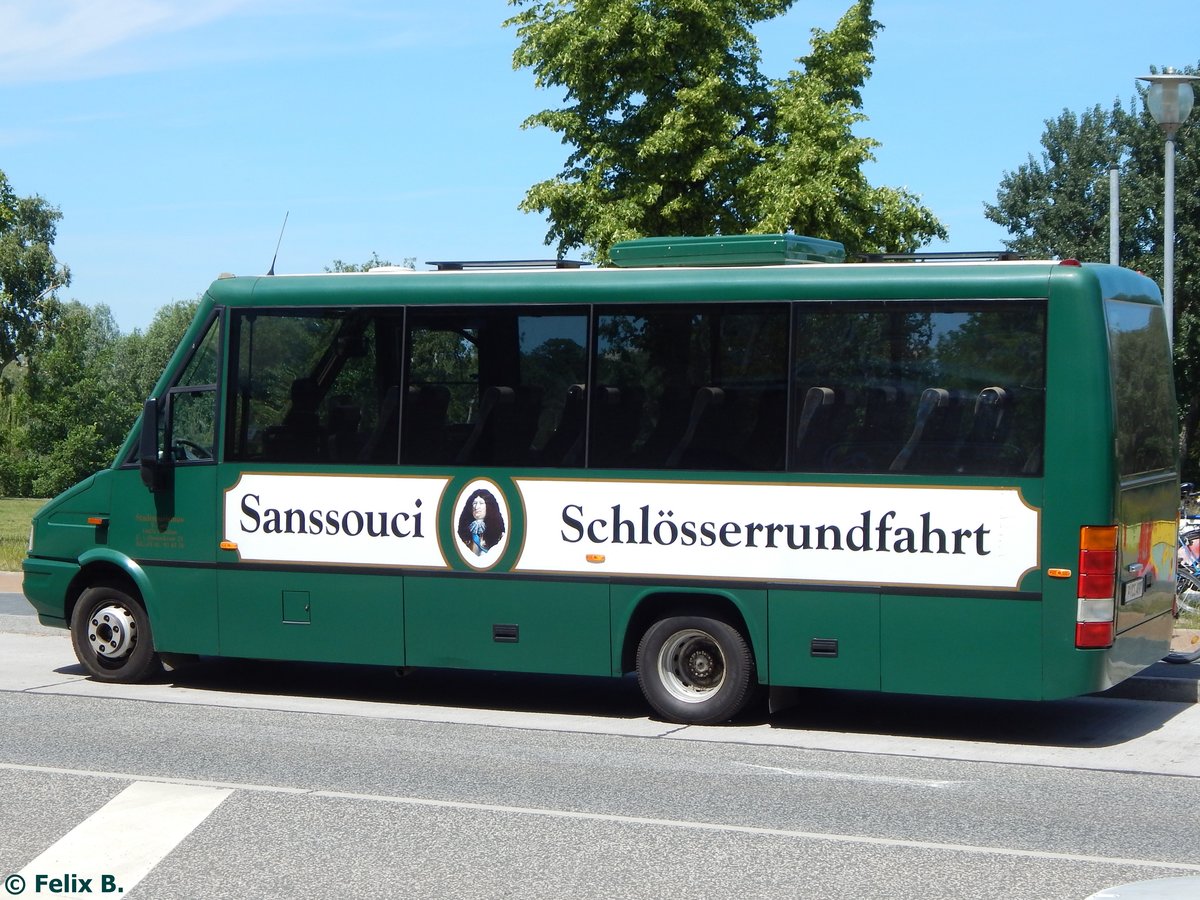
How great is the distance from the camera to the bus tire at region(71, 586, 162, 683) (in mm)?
11523

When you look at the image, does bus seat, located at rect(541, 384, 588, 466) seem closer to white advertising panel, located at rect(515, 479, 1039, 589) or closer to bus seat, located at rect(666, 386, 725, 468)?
white advertising panel, located at rect(515, 479, 1039, 589)

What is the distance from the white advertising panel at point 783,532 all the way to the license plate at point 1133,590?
73 cm

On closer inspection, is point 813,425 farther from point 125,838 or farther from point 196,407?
point 125,838

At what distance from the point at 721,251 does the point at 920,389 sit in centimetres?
167

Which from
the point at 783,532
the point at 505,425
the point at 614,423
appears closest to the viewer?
the point at 783,532

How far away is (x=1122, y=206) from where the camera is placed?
1815 inches

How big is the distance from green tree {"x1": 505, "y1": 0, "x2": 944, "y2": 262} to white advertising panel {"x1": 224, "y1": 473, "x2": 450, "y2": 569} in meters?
14.3

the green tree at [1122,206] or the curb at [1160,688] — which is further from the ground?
the green tree at [1122,206]

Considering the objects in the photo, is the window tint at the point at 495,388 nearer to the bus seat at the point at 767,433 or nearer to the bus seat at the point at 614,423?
the bus seat at the point at 614,423

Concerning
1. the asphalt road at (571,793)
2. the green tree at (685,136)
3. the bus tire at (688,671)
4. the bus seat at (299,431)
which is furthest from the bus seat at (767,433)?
the green tree at (685,136)

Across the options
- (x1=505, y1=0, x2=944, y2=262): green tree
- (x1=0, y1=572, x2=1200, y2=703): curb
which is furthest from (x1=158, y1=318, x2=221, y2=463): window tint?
(x1=505, y1=0, x2=944, y2=262): green tree

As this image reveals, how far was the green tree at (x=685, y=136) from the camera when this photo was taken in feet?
81.0

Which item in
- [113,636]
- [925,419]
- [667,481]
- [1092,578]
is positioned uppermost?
[925,419]

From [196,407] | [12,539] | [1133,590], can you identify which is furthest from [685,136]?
[1133,590]
